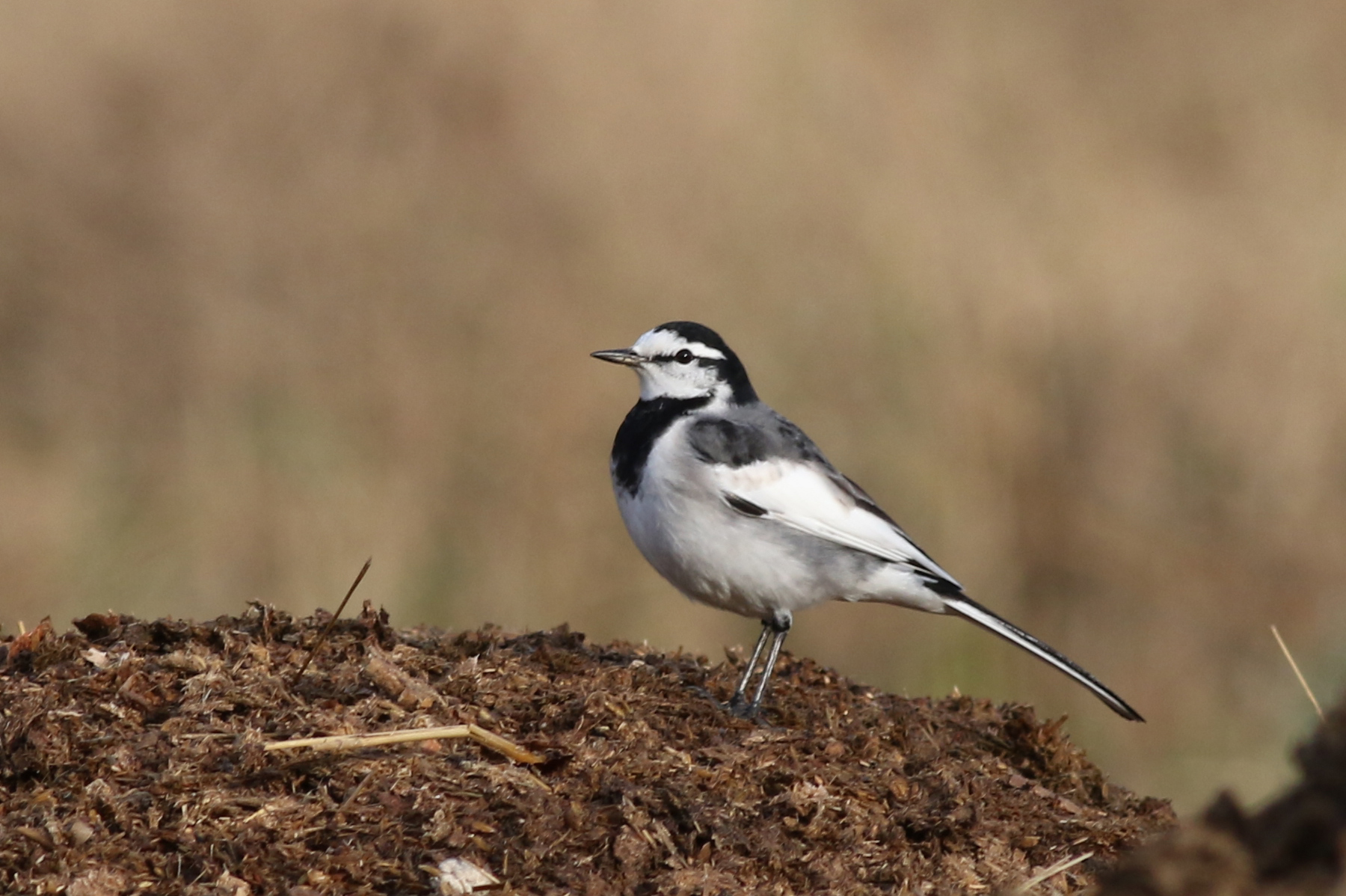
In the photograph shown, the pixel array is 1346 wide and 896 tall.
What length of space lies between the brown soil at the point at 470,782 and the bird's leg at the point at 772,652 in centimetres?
10

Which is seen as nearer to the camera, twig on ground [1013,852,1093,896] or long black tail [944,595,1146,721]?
twig on ground [1013,852,1093,896]

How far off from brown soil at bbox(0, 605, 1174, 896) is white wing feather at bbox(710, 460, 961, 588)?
992mm

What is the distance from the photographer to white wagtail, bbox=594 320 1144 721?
6004 mm

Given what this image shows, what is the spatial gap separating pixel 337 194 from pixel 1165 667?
6823 mm

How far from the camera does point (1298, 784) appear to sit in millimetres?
2939

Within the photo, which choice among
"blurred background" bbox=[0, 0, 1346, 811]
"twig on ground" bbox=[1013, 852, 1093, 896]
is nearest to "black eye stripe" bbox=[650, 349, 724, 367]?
"twig on ground" bbox=[1013, 852, 1093, 896]

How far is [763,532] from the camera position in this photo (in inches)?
239

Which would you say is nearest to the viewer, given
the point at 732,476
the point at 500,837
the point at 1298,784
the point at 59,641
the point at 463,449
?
the point at 1298,784

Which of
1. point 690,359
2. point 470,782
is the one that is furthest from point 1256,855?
point 690,359

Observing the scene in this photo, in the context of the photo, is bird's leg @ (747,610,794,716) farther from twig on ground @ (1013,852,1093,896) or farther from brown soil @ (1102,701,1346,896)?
brown soil @ (1102,701,1346,896)

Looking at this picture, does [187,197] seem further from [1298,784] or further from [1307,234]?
[1298,784]

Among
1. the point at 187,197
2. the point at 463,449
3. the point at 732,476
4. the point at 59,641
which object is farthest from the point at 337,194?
the point at 59,641

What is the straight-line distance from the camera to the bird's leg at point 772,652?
5.27 meters

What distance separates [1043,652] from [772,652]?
112 centimetres
